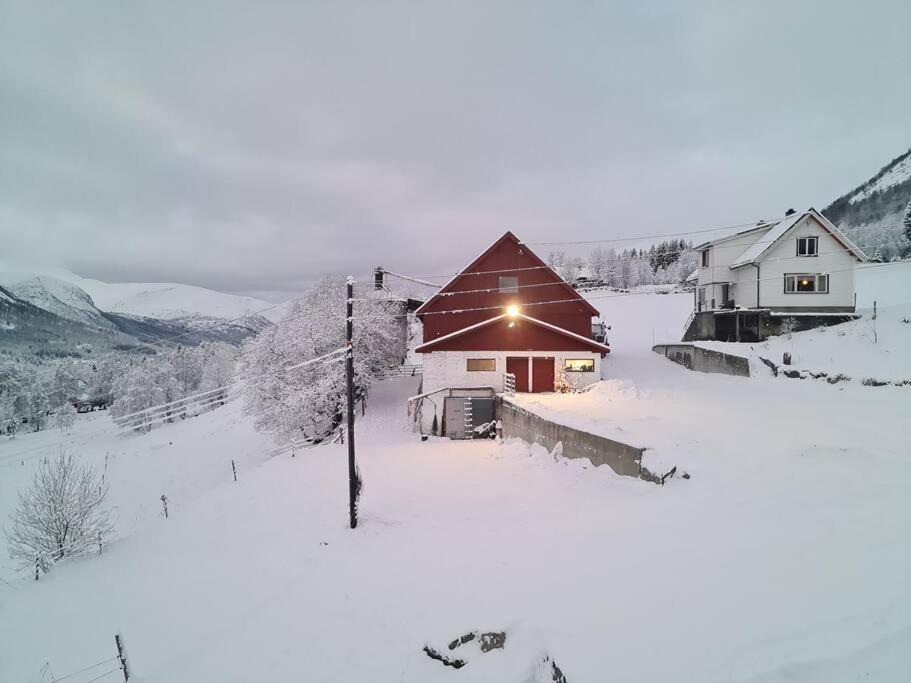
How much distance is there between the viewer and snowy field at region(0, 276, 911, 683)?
214 inches

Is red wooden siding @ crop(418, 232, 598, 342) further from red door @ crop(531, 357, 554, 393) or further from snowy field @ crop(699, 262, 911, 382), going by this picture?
snowy field @ crop(699, 262, 911, 382)

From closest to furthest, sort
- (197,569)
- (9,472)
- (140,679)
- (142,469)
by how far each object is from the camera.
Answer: (140,679) → (197,569) → (142,469) → (9,472)

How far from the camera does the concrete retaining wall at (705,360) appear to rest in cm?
2180

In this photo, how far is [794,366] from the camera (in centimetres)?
1947

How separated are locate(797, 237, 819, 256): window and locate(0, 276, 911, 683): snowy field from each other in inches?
578

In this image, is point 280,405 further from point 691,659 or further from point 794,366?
point 794,366

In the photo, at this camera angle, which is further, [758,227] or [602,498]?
[758,227]

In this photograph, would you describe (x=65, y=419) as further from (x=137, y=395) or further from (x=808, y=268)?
(x=808, y=268)

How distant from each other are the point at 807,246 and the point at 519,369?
21.8 m

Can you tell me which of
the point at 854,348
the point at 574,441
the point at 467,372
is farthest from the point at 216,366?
the point at 854,348

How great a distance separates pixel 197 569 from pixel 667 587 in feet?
45.1

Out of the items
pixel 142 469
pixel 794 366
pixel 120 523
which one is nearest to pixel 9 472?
pixel 142 469

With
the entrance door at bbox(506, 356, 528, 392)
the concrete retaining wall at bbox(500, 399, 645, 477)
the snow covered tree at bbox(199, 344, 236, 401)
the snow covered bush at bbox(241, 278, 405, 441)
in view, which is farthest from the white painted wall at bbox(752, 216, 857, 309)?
the snow covered tree at bbox(199, 344, 236, 401)

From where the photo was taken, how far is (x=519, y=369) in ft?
82.5
